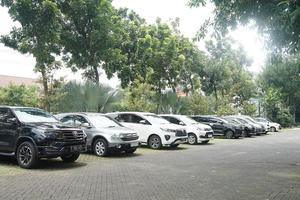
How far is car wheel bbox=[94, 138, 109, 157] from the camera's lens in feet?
51.7

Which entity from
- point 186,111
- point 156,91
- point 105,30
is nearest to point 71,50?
point 105,30

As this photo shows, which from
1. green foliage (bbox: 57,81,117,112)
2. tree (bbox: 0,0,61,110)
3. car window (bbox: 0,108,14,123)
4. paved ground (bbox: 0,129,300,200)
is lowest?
paved ground (bbox: 0,129,300,200)

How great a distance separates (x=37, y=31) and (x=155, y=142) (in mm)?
9228

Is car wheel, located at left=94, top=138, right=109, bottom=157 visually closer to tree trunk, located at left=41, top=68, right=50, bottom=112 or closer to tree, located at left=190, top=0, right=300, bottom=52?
tree, located at left=190, top=0, right=300, bottom=52

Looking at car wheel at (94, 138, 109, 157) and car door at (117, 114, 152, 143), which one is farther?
car door at (117, 114, 152, 143)

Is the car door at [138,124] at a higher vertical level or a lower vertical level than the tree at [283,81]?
lower

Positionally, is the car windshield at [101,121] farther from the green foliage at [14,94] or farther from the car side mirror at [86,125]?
the green foliage at [14,94]

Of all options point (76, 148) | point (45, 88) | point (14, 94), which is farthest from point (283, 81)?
point (76, 148)

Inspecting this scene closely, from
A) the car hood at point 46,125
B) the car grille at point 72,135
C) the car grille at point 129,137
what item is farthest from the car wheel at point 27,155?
the car grille at point 129,137

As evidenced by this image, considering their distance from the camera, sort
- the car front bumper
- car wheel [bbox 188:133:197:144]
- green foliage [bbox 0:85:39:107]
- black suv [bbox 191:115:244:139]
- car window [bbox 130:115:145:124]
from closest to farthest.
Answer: the car front bumper → car window [bbox 130:115:145:124] → car wheel [bbox 188:133:197:144] → black suv [bbox 191:115:244:139] → green foliage [bbox 0:85:39:107]

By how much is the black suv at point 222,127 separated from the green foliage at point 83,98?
731cm

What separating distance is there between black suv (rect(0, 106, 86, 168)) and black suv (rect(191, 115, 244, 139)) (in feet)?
54.0

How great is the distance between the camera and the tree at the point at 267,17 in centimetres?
1017

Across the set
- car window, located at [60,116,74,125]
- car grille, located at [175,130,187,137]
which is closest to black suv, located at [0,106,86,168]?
car window, located at [60,116,74,125]
